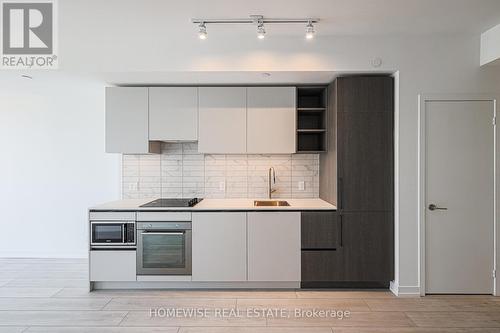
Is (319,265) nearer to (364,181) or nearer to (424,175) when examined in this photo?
(364,181)

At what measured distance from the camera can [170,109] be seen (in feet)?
13.0

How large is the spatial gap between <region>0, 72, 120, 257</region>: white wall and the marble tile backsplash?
71 cm

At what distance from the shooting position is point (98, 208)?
3.62m

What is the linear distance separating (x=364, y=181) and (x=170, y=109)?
2.28m

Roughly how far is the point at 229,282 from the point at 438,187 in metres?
2.37

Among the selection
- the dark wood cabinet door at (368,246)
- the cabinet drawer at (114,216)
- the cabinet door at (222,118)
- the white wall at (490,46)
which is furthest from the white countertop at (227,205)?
the white wall at (490,46)

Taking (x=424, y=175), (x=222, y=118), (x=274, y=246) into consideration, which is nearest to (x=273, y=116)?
(x=222, y=118)

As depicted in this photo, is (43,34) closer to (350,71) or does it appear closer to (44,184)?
(44,184)

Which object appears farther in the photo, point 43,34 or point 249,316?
point 43,34

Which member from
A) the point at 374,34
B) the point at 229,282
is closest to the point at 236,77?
the point at 374,34

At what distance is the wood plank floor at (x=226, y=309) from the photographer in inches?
113

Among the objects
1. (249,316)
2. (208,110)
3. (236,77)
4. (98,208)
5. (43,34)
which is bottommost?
(249,316)

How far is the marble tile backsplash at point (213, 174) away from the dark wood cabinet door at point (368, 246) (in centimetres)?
89

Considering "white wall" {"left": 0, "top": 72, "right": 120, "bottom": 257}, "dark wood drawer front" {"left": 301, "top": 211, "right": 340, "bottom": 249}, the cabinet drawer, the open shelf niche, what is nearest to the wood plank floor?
"dark wood drawer front" {"left": 301, "top": 211, "right": 340, "bottom": 249}
